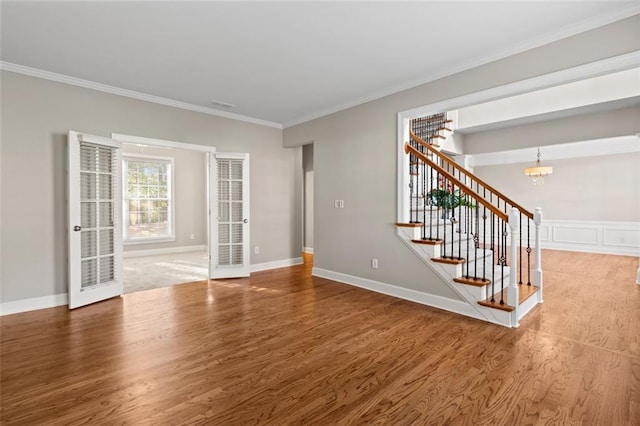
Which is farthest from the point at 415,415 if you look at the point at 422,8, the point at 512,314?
the point at 422,8

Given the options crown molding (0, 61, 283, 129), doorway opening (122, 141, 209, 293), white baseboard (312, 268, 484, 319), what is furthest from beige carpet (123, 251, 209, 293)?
crown molding (0, 61, 283, 129)

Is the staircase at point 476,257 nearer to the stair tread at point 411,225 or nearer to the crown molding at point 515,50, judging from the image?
the stair tread at point 411,225

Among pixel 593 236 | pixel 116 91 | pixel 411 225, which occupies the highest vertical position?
pixel 116 91

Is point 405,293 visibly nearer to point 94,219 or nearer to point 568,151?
point 94,219

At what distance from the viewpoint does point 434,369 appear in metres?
2.28

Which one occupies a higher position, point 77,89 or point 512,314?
point 77,89

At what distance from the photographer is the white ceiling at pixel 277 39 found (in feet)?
8.02

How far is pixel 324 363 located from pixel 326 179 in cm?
325

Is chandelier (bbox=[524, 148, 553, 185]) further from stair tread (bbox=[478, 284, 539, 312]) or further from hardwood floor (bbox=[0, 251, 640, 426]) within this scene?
stair tread (bbox=[478, 284, 539, 312])

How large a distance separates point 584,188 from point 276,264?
775cm

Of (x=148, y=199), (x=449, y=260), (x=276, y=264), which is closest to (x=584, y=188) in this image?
(x=449, y=260)

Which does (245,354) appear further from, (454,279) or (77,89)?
(77,89)

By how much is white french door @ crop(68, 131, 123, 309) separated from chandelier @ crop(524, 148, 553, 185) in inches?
322

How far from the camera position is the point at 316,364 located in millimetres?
2361
